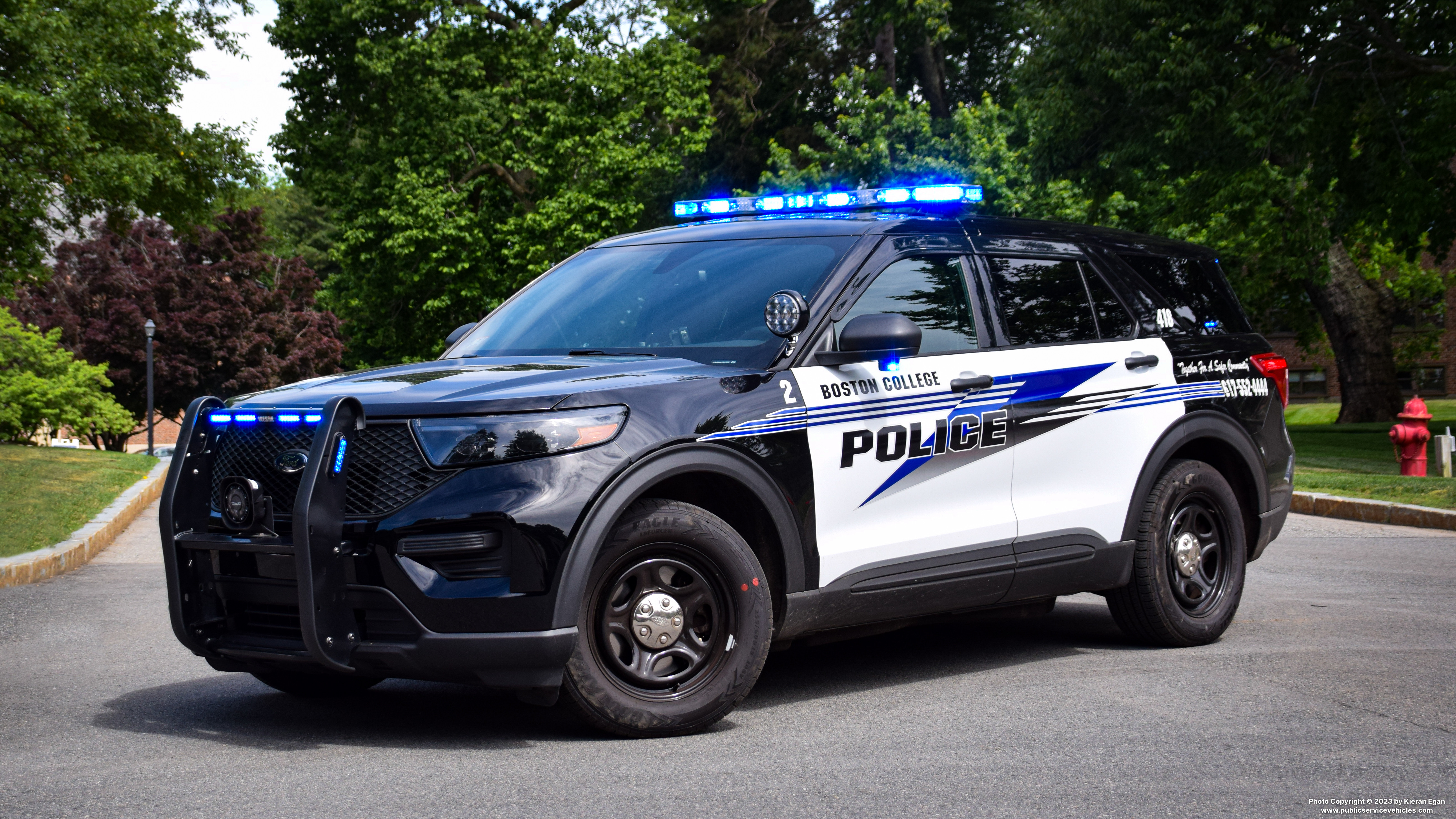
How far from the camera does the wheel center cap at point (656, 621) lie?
498 cm

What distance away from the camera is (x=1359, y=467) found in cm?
1956

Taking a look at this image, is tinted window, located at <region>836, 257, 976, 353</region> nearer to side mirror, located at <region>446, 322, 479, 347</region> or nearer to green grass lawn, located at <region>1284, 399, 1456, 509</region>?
side mirror, located at <region>446, 322, 479, 347</region>

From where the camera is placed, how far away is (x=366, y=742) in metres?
5.09

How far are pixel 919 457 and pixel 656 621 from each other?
134 cm

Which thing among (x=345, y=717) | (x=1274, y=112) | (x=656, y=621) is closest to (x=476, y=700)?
(x=345, y=717)

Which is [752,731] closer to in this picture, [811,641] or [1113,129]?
[811,641]

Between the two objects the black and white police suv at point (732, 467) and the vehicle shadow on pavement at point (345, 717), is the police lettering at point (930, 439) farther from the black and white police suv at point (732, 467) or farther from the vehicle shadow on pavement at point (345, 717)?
the vehicle shadow on pavement at point (345, 717)

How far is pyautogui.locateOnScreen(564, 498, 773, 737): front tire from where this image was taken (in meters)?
4.88

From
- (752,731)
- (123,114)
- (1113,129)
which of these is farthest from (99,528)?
(1113,129)

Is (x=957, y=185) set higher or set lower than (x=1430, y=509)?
higher

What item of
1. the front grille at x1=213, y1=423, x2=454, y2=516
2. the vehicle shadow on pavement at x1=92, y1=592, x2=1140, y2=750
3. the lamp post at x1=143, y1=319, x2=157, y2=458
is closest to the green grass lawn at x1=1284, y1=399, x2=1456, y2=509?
the vehicle shadow on pavement at x1=92, y1=592, x2=1140, y2=750

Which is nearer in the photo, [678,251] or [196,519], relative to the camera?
[196,519]

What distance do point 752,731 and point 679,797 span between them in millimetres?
965

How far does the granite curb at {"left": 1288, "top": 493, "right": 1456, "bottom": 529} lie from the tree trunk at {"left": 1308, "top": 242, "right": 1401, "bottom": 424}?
747 inches
